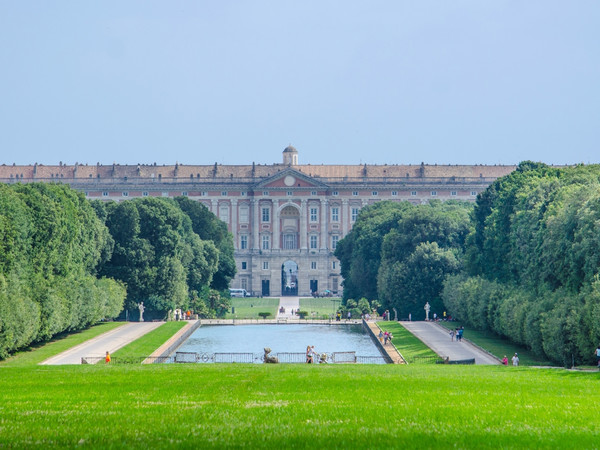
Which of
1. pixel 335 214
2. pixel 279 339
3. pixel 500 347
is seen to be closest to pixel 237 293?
pixel 335 214

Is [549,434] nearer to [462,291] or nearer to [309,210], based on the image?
[462,291]

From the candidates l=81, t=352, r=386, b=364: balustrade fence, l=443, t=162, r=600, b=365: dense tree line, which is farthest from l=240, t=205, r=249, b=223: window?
l=81, t=352, r=386, b=364: balustrade fence

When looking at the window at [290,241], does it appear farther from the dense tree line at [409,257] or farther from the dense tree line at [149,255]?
the dense tree line at [149,255]

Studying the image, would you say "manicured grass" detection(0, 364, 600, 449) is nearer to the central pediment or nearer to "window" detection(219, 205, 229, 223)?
the central pediment

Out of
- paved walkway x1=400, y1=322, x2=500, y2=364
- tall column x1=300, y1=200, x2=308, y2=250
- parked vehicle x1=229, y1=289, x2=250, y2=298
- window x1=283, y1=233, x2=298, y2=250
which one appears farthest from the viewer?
window x1=283, y1=233, x2=298, y2=250

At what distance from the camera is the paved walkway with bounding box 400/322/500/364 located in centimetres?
3738

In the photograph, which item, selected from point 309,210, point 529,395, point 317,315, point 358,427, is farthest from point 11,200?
point 309,210

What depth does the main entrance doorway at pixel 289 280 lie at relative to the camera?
399 feet

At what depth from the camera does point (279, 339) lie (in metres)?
54.6

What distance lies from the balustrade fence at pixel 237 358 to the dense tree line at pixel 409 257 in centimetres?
2157

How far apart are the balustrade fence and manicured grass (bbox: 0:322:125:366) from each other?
2035 millimetres

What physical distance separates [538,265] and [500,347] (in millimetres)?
3637

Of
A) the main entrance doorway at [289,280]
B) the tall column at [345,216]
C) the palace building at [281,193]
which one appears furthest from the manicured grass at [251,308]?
the tall column at [345,216]
